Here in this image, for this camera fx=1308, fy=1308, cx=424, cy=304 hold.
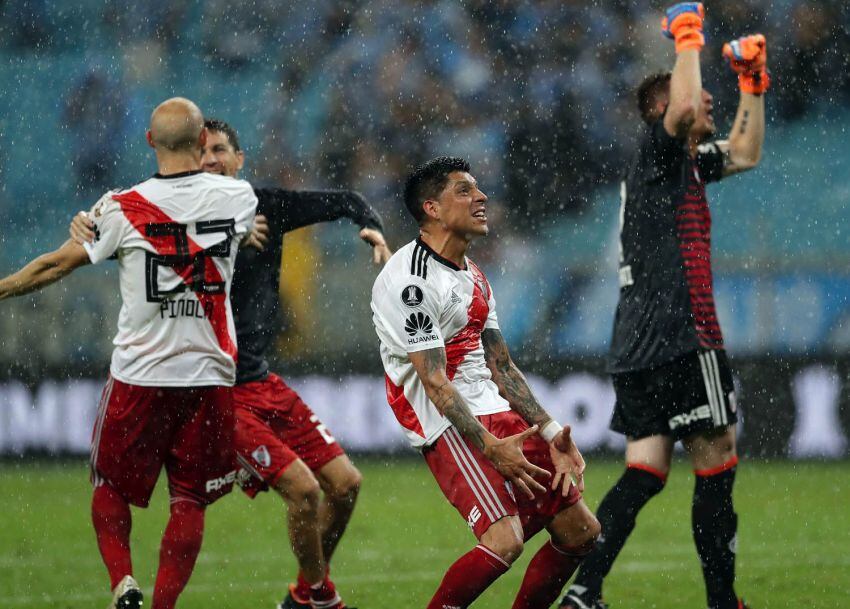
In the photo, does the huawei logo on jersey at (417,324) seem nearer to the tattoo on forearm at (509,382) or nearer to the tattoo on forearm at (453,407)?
the tattoo on forearm at (453,407)

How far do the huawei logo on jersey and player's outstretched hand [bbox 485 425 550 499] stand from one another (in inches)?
16.7

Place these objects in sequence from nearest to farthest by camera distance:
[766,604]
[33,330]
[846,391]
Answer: [766,604]
[846,391]
[33,330]

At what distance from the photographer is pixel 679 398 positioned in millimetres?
5203

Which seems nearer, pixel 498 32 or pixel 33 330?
pixel 33 330

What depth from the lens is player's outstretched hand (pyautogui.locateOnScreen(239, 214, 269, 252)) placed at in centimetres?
488

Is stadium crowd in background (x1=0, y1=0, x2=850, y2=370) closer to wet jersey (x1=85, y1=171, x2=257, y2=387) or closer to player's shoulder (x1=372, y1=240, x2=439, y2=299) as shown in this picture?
wet jersey (x1=85, y1=171, x2=257, y2=387)

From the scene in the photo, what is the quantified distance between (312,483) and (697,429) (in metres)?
1.58

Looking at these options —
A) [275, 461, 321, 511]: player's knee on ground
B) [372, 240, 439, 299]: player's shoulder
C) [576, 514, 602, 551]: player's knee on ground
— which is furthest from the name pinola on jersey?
[275, 461, 321, 511]: player's knee on ground

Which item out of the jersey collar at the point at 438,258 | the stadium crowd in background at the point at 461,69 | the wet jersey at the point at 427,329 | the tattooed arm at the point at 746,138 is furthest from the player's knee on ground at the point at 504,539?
the stadium crowd in background at the point at 461,69

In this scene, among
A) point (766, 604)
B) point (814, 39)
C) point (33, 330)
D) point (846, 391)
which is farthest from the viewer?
point (814, 39)

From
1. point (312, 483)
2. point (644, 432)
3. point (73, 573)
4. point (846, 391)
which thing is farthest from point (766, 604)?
point (846, 391)

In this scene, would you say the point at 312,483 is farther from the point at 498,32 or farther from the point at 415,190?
the point at 498,32

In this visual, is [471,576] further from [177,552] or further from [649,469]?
[649,469]

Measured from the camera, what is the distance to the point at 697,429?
5133mm
